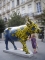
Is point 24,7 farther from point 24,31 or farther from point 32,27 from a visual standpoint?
point 32,27

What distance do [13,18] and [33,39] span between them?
1882cm

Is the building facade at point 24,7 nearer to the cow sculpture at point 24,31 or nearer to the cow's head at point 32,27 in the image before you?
the cow sculpture at point 24,31

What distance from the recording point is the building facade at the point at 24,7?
98.2 feet

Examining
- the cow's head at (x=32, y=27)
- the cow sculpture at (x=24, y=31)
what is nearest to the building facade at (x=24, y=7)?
the cow sculpture at (x=24, y=31)

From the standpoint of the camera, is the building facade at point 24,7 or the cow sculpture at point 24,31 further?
the building facade at point 24,7

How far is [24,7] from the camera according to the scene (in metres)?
33.8

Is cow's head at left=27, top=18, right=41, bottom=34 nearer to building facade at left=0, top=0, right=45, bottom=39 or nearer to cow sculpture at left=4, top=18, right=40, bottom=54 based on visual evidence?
cow sculpture at left=4, top=18, right=40, bottom=54

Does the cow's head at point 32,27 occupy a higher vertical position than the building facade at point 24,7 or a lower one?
lower

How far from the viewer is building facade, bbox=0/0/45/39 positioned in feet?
98.2

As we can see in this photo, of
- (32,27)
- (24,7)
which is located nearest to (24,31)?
(32,27)

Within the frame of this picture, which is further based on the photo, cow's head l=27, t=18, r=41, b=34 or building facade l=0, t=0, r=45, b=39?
building facade l=0, t=0, r=45, b=39

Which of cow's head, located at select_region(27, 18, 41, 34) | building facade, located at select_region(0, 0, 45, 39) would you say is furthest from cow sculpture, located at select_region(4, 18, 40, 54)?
building facade, located at select_region(0, 0, 45, 39)

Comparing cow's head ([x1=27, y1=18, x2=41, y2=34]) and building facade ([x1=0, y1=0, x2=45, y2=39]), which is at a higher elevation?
building facade ([x1=0, y1=0, x2=45, y2=39])

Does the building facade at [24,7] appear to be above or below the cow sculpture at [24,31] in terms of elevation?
above
